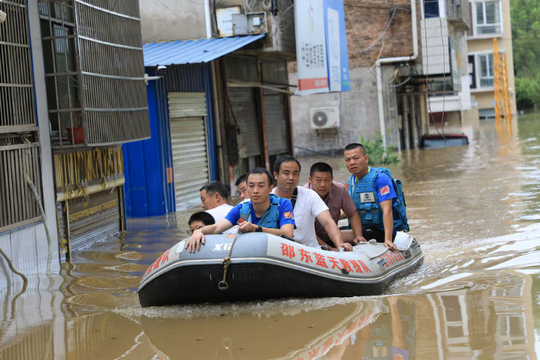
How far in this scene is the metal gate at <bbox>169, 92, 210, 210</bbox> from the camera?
14.9 metres

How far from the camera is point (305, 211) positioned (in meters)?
7.10

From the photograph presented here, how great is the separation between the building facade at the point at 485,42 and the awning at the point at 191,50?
39.2 metres

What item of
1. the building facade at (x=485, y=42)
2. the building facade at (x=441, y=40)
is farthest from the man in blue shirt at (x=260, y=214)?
the building facade at (x=485, y=42)

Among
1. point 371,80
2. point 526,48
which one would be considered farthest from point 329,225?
point 526,48

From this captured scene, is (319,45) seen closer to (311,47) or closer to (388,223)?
(311,47)

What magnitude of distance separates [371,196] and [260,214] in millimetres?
1672

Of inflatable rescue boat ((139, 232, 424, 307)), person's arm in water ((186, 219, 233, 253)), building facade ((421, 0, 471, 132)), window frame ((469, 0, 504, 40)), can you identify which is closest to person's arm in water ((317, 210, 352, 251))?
inflatable rescue boat ((139, 232, 424, 307))

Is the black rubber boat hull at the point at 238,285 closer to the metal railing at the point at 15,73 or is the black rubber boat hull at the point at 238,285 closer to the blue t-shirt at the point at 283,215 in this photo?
the blue t-shirt at the point at 283,215

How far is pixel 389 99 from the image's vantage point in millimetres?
28172

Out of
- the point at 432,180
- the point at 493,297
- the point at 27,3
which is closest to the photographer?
the point at 493,297

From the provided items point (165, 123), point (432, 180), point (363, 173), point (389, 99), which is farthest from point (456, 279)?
point (389, 99)

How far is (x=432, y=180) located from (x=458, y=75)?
14.8m

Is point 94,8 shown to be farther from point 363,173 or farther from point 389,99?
point 389,99

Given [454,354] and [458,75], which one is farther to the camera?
[458,75]
